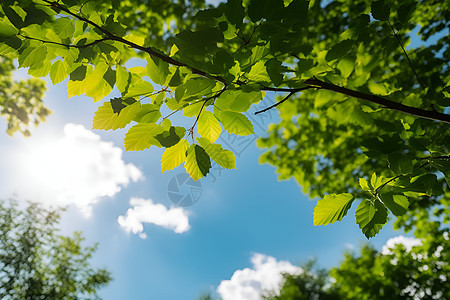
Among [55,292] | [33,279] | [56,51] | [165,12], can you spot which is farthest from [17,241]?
[56,51]

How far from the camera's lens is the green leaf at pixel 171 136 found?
1.10 m

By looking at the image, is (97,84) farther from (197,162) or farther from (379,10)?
(379,10)

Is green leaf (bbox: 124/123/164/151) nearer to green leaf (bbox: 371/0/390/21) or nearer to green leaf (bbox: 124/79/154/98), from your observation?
green leaf (bbox: 124/79/154/98)

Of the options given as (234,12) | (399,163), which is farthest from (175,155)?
(399,163)

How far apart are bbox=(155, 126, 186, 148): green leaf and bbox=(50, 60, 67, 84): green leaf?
539mm

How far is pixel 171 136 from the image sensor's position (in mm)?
1116

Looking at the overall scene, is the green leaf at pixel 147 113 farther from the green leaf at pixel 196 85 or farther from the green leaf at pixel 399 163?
the green leaf at pixel 399 163

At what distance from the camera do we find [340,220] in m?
1.20

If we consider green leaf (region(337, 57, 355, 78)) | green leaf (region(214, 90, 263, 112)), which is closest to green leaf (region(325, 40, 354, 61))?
green leaf (region(337, 57, 355, 78))

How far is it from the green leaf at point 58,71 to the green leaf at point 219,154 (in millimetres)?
665

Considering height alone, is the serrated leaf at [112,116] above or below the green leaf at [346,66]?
below

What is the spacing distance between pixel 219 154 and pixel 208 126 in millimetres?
131

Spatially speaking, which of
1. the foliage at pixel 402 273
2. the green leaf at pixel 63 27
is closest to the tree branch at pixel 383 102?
the green leaf at pixel 63 27

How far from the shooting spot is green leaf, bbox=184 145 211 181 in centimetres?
114
